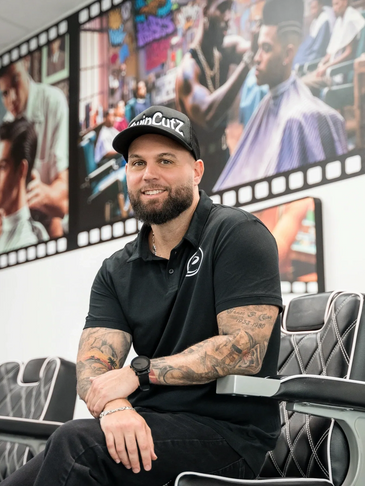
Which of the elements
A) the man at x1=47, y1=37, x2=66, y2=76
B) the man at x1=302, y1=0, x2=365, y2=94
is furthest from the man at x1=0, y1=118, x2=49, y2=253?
the man at x1=302, y1=0, x2=365, y2=94

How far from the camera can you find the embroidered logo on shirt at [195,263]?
5.10 ft

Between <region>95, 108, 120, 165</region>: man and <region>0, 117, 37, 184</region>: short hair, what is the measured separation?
0.63 m

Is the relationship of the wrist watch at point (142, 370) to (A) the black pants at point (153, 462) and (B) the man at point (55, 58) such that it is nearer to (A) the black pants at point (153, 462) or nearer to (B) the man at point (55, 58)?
(A) the black pants at point (153, 462)

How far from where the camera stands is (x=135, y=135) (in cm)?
171

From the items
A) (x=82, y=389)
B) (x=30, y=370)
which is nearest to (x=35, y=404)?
(x=30, y=370)

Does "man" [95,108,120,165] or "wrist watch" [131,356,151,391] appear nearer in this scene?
"wrist watch" [131,356,151,391]

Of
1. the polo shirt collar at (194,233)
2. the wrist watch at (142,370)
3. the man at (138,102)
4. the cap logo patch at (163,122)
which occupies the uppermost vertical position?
the man at (138,102)

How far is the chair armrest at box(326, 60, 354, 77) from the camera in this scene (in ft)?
7.90

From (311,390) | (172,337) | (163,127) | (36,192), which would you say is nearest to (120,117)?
(36,192)

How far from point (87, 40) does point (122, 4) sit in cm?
32

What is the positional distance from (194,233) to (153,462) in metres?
0.58

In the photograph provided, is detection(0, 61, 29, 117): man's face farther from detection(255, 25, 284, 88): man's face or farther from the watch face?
the watch face

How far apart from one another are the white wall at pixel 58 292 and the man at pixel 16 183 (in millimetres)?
185

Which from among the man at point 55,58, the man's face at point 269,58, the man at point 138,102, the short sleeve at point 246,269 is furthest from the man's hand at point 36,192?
the short sleeve at point 246,269
